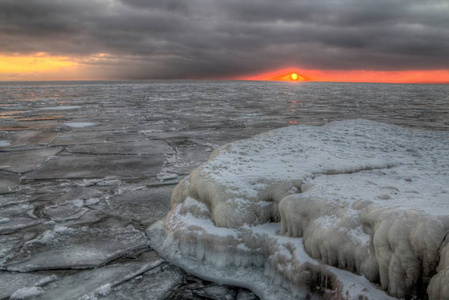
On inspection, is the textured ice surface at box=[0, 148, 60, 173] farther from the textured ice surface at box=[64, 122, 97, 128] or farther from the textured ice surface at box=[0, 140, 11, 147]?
the textured ice surface at box=[64, 122, 97, 128]

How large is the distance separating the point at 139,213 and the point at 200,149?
3.04 meters

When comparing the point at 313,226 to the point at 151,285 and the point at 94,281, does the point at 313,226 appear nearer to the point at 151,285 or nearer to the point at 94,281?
the point at 151,285

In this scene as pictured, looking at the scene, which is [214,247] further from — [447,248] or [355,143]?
[355,143]

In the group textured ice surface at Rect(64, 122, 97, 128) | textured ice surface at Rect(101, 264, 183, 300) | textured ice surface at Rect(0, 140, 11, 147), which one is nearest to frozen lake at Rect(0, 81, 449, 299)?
textured ice surface at Rect(101, 264, 183, 300)

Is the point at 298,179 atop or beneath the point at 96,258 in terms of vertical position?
atop

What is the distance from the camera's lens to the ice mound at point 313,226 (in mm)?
1809

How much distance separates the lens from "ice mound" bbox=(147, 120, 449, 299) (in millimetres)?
1809

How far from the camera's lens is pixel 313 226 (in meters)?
2.35

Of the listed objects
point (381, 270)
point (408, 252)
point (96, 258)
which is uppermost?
point (408, 252)

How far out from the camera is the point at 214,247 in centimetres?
263

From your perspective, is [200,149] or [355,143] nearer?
[355,143]

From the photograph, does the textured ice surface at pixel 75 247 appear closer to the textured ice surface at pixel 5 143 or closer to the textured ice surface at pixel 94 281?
the textured ice surface at pixel 94 281

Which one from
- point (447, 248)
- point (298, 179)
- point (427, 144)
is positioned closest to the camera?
point (447, 248)

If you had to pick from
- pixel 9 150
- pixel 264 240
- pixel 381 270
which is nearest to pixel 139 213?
pixel 264 240
